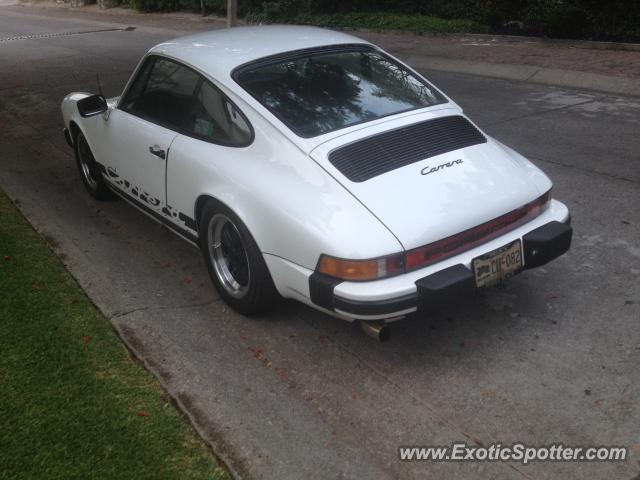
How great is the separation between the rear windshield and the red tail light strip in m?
0.95

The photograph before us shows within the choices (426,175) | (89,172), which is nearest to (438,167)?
(426,175)

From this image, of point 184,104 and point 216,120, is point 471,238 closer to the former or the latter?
point 216,120

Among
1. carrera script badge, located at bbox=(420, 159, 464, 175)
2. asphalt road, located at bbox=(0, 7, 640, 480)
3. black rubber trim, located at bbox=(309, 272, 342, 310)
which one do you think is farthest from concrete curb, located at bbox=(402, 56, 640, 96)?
black rubber trim, located at bbox=(309, 272, 342, 310)

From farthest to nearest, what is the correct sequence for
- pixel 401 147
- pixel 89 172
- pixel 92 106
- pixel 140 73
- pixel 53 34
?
pixel 53 34
pixel 89 172
pixel 92 106
pixel 140 73
pixel 401 147

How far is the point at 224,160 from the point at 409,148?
106cm

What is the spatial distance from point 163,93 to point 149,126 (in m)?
0.25

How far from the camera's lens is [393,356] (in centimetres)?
389

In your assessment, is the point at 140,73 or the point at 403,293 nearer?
the point at 403,293

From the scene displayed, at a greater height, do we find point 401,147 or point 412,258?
point 401,147

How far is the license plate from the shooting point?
361 cm

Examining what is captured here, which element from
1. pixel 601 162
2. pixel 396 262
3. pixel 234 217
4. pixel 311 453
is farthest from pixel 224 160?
pixel 601 162

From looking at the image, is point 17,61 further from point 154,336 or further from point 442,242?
point 442,242

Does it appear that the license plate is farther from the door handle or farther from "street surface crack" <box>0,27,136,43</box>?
"street surface crack" <box>0,27,136,43</box>

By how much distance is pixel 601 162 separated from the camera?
21.8 feet
